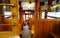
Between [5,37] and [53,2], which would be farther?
[53,2]

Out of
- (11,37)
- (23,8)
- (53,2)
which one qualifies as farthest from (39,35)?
(23,8)

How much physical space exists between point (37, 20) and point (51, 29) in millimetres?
736

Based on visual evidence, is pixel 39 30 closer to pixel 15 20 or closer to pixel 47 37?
pixel 47 37

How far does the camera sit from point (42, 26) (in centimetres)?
445

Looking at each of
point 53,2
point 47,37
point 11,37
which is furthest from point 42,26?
point 11,37

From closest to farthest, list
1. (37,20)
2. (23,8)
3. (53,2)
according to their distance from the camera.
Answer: (37,20) < (53,2) < (23,8)

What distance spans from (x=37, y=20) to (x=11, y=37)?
2.78 m

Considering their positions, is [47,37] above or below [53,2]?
below

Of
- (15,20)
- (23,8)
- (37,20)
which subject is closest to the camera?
(15,20)

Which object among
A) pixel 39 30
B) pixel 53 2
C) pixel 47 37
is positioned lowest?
pixel 47 37

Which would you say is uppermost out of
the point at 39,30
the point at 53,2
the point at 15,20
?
the point at 53,2

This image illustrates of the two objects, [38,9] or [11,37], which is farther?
[38,9]

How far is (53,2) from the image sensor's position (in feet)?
18.0

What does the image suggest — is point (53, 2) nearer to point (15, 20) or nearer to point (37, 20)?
point (37, 20)
